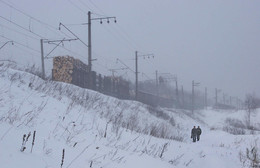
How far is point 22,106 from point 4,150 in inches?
114

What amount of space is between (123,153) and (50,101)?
9.93 ft

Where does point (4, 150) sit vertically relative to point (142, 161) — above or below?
above

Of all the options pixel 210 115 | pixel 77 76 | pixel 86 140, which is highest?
pixel 77 76

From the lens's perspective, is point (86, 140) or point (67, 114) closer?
point (86, 140)

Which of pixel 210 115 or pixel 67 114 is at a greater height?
pixel 67 114

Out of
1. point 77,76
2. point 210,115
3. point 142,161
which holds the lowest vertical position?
point 210,115

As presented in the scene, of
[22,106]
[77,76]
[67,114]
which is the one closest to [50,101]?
[67,114]

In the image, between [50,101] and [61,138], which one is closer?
[61,138]

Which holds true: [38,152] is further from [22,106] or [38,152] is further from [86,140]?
[22,106]

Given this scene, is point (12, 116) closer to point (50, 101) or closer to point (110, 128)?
point (50, 101)

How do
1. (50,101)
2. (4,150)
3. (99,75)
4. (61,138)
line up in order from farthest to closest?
(99,75)
(50,101)
(61,138)
(4,150)

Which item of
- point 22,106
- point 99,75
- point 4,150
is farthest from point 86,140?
point 99,75

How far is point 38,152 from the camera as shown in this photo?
3.33 metres

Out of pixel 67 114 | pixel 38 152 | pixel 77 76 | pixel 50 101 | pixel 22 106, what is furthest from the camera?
pixel 77 76
